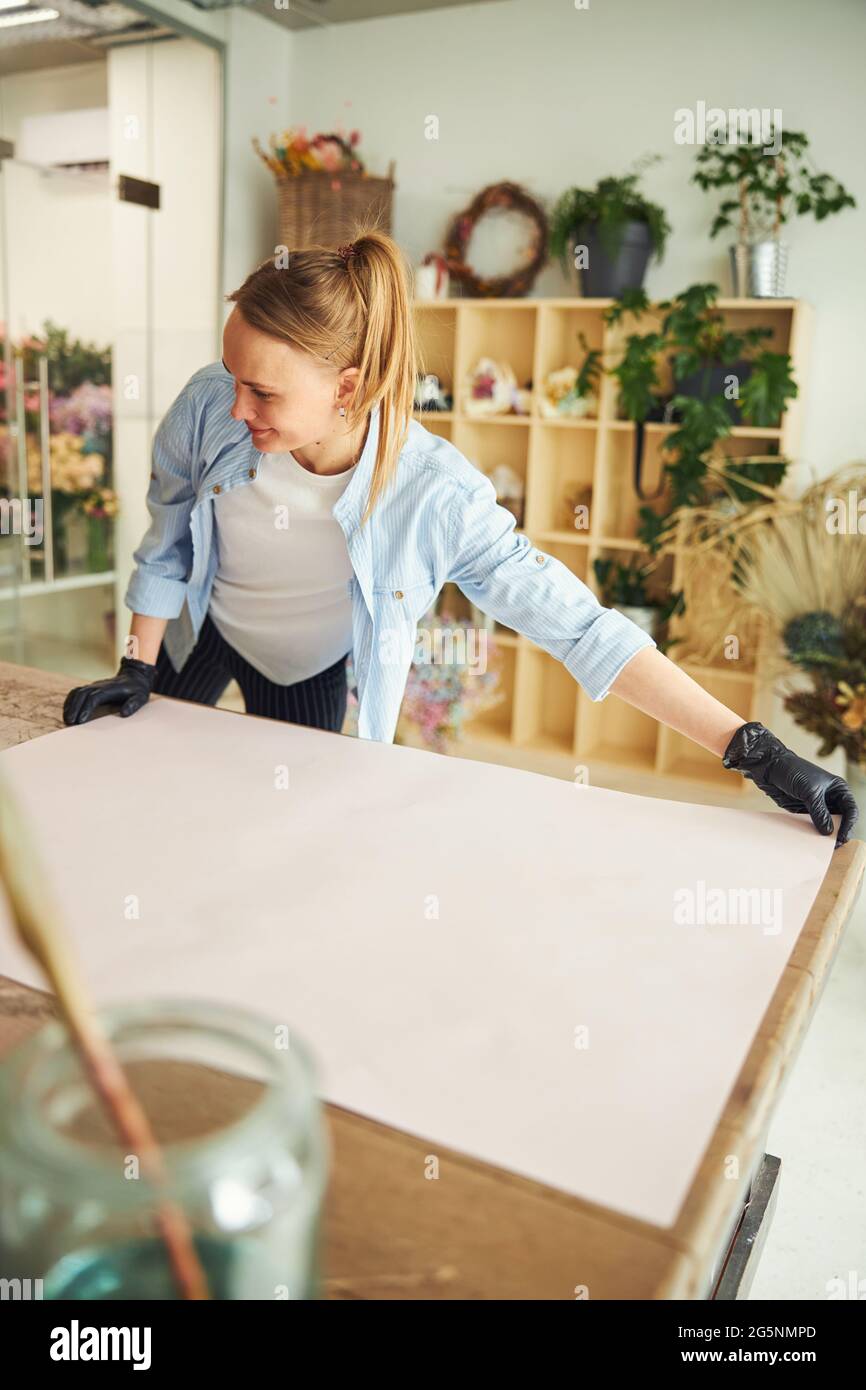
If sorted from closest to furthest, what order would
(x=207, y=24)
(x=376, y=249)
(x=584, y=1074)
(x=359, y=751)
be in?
(x=584, y=1074)
(x=359, y=751)
(x=376, y=249)
(x=207, y=24)

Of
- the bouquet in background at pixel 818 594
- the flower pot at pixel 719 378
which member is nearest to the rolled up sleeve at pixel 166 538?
the bouquet in background at pixel 818 594

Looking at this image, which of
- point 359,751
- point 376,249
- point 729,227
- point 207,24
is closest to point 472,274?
point 729,227

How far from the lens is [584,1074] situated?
0.67 m

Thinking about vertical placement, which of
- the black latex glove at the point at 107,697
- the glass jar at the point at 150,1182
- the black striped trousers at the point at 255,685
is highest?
the glass jar at the point at 150,1182

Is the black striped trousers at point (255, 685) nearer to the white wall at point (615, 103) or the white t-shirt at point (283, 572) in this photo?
the white t-shirt at point (283, 572)

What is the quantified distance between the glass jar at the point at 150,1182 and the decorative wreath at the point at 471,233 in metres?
3.94

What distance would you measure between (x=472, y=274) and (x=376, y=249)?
2.69 meters

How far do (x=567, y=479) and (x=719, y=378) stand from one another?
0.77 meters

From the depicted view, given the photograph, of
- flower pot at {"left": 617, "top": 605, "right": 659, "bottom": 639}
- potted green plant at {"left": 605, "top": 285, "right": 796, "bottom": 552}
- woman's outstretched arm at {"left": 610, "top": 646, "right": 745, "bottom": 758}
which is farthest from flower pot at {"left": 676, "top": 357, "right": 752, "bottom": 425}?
woman's outstretched arm at {"left": 610, "top": 646, "right": 745, "bottom": 758}

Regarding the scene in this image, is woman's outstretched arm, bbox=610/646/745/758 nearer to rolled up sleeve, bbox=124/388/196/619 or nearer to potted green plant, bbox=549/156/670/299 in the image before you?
rolled up sleeve, bbox=124/388/196/619

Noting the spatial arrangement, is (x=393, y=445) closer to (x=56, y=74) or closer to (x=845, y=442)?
(x=845, y=442)

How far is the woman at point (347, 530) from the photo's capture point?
4.51 ft

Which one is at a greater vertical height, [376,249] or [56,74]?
[56,74]
